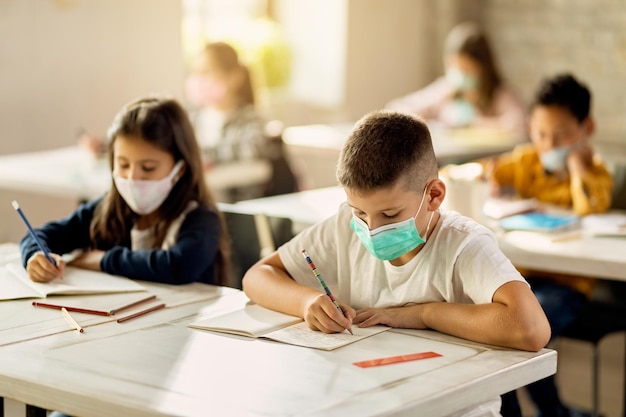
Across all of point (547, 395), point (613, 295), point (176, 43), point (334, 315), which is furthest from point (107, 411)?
point (176, 43)

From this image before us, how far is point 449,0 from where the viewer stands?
7.21 metres

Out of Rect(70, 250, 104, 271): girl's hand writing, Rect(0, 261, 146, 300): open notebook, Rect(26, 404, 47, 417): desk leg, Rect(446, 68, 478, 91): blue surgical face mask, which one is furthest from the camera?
Rect(446, 68, 478, 91): blue surgical face mask

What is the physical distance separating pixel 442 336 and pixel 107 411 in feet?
2.15

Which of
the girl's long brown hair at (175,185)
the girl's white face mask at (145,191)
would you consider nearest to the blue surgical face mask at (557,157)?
the girl's long brown hair at (175,185)

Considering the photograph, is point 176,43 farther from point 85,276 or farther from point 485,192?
point 85,276

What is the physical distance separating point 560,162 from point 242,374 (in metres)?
2.10

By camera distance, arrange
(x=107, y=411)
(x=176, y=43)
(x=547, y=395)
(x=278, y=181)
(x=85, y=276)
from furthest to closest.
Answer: (x=176, y=43) → (x=278, y=181) → (x=547, y=395) → (x=85, y=276) → (x=107, y=411)

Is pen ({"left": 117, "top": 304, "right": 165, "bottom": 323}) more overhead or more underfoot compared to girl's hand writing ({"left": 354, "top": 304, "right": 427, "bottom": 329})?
more underfoot

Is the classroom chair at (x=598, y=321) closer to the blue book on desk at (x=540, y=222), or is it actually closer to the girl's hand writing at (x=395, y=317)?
the blue book on desk at (x=540, y=222)

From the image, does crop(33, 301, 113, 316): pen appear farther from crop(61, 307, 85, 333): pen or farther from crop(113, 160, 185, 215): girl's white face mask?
crop(113, 160, 185, 215): girl's white face mask

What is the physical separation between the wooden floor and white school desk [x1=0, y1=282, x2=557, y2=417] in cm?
179

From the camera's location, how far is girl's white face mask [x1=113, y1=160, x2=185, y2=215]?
255 centimetres

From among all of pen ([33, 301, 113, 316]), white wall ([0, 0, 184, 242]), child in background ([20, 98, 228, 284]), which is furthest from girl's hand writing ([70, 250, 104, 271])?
white wall ([0, 0, 184, 242])

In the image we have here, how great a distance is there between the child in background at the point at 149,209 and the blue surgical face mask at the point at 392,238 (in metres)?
0.59
